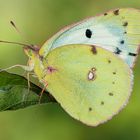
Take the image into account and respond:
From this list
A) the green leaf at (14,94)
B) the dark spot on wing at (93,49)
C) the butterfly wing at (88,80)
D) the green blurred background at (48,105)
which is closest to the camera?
the green leaf at (14,94)

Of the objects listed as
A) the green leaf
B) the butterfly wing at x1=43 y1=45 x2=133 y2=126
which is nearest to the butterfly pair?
the butterfly wing at x1=43 y1=45 x2=133 y2=126

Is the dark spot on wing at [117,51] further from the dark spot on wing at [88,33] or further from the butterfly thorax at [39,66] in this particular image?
the butterfly thorax at [39,66]

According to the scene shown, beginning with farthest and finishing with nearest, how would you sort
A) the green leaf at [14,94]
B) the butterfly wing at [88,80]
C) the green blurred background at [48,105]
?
the green blurred background at [48,105], the butterfly wing at [88,80], the green leaf at [14,94]

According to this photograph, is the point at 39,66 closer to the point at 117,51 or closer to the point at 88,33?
the point at 88,33

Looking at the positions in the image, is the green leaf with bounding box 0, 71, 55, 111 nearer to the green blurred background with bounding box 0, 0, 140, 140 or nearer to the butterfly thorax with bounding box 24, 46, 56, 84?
the butterfly thorax with bounding box 24, 46, 56, 84

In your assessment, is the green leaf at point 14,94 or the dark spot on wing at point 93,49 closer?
the green leaf at point 14,94

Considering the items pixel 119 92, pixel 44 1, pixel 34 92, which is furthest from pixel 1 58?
pixel 34 92

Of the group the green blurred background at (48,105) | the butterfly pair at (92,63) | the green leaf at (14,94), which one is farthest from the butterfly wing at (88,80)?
the green blurred background at (48,105)
